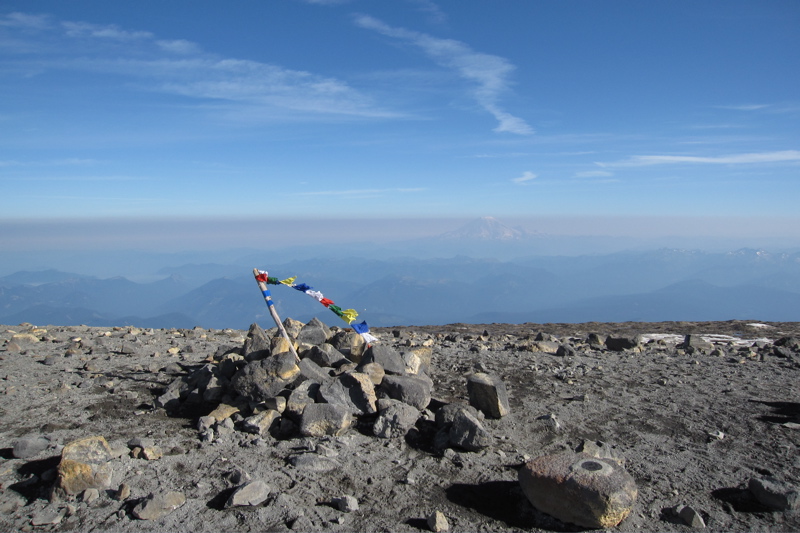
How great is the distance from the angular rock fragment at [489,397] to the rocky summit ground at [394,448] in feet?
0.55

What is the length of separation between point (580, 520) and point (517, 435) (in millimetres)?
2622

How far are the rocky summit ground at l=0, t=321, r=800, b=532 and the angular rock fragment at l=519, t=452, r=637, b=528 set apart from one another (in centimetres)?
22

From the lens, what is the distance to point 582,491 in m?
4.87

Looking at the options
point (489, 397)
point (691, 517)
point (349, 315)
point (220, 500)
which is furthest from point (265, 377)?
point (691, 517)

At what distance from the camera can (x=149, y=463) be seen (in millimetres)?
6359

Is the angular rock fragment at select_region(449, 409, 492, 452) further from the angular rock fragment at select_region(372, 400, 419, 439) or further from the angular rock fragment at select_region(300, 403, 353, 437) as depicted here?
the angular rock fragment at select_region(300, 403, 353, 437)

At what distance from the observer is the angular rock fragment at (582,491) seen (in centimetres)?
485

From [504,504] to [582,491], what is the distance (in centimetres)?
112

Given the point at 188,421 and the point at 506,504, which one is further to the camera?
the point at 188,421

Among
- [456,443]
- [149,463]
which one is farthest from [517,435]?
[149,463]

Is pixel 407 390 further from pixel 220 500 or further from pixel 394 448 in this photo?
pixel 220 500

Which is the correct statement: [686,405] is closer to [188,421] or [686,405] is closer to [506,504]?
[506,504]

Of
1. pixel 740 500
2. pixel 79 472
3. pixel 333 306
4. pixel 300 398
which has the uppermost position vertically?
pixel 333 306

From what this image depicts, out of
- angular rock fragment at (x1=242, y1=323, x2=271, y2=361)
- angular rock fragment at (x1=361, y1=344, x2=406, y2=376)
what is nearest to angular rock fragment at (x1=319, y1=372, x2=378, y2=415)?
angular rock fragment at (x1=361, y1=344, x2=406, y2=376)
